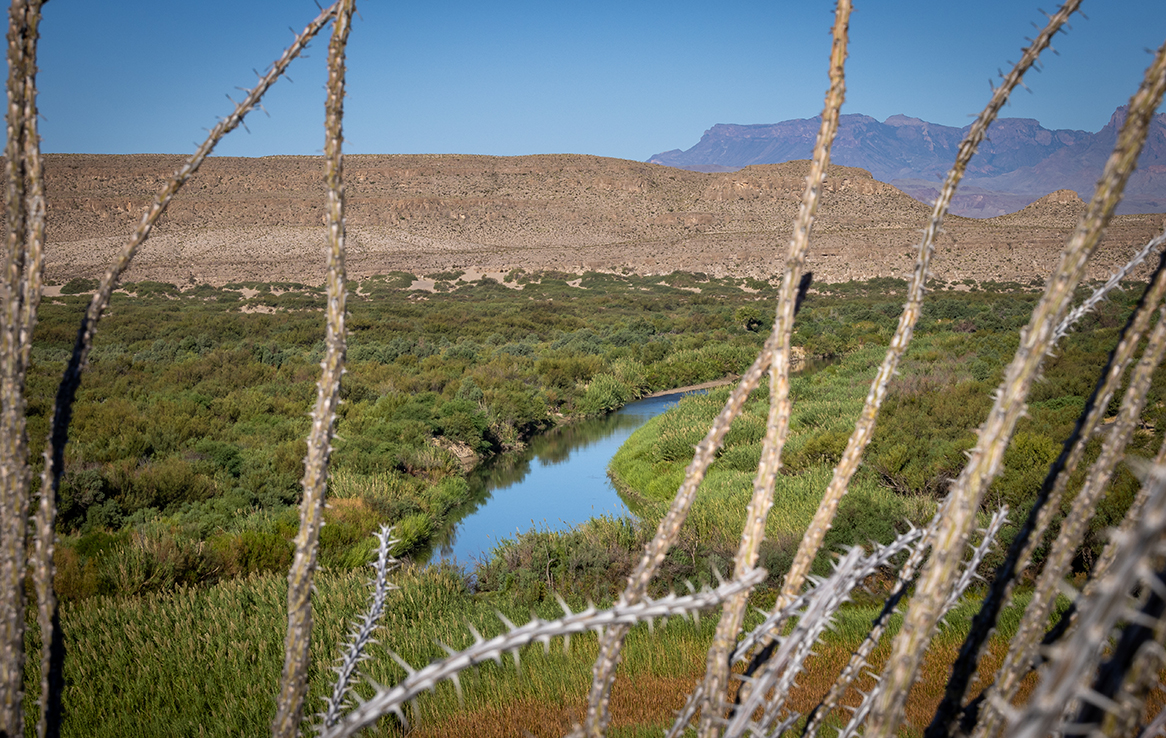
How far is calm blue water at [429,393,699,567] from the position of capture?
1252cm


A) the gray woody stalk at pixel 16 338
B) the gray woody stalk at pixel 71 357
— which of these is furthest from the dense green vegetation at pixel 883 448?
the gray woody stalk at pixel 16 338

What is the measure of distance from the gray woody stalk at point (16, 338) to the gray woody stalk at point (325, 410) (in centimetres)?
57

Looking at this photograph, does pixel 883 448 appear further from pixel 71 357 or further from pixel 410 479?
pixel 71 357

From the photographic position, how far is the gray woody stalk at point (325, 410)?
162cm

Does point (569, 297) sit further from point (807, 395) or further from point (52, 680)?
point (52, 680)

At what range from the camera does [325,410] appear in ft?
5.40

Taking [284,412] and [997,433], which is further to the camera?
[284,412]

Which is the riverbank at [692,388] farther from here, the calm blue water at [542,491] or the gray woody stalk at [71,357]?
the gray woody stalk at [71,357]

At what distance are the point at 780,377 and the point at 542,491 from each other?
13567 millimetres

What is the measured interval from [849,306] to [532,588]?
3534 cm

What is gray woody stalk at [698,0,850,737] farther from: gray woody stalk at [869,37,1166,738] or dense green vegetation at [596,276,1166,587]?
dense green vegetation at [596,276,1166,587]

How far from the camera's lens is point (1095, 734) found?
88cm

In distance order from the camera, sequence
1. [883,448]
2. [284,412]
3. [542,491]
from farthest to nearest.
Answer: [284,412] < [542,491] < [883,448]

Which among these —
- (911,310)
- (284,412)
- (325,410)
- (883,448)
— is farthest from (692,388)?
(325,410)
